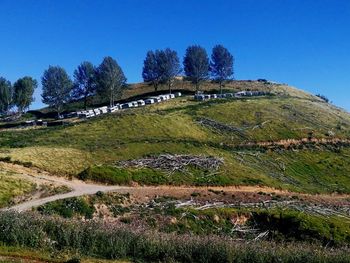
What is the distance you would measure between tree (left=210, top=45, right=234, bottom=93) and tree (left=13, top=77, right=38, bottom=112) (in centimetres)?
5521

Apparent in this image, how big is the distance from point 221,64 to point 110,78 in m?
35.3

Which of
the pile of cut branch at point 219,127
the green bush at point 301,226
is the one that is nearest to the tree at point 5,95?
the pile of cut branch at point 219,127

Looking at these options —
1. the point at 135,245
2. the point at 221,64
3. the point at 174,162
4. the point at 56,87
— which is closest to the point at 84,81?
the point at 56,87

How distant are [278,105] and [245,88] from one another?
111 ft

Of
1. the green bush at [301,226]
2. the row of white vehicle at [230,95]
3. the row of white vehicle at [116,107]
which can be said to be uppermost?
the row of white vehicle at [230,95]

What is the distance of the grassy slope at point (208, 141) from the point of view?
61969 mm

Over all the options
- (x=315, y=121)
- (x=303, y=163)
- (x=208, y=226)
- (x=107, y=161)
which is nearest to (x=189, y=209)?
(x=208, y=226)

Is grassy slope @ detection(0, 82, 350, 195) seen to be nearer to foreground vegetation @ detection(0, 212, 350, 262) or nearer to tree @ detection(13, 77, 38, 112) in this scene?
foreground vegetation @ detection(0, 212, 350, 262)

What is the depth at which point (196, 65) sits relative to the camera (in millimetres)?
134125

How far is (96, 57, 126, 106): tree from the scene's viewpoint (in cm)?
12111

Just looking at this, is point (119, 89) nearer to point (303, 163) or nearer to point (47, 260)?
point (303, 163)

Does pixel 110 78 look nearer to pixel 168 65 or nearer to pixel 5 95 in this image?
pixel 168 65

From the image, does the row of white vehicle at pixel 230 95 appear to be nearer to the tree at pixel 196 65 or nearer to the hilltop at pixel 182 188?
the tree at pixel 196 65

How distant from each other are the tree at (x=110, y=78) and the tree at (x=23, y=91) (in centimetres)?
3088
